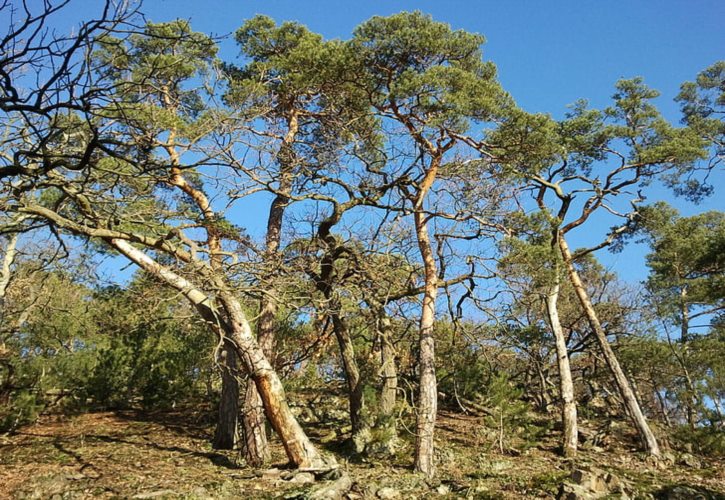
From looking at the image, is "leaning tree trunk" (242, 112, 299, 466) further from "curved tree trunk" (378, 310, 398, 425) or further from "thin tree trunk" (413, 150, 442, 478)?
"thin tree trunk" (413, 150, 442, 478)

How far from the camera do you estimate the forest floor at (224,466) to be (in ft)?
16.7

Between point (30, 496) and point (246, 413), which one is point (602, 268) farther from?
point (30, 496)

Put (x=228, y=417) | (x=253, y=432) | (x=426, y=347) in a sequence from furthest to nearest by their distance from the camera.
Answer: (x=426, y=347) → (x=228, y=417) → (x=253, y=432)

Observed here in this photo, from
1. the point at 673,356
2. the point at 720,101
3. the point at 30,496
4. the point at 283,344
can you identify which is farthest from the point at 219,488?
the point at 720,101

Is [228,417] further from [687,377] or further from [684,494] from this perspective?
[687,377]

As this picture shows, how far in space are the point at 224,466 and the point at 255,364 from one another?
5.09 feet

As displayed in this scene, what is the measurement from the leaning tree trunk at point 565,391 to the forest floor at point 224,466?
0.32 m

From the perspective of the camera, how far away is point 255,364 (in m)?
6.13

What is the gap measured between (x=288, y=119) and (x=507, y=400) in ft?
23.2

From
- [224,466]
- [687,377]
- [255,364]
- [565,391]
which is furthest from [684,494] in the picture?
[687,377]

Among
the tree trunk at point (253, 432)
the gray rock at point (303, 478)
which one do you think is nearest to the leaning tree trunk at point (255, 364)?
the gray rock at point (303, 478)

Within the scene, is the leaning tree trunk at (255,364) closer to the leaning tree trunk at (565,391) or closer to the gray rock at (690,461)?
the leaning tree trunk at (565,391)

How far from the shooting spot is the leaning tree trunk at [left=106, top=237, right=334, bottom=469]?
5.97 metres

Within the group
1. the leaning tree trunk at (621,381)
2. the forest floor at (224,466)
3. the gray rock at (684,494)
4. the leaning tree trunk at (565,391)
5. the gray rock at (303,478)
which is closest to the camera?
the forest floor at (224,466)
